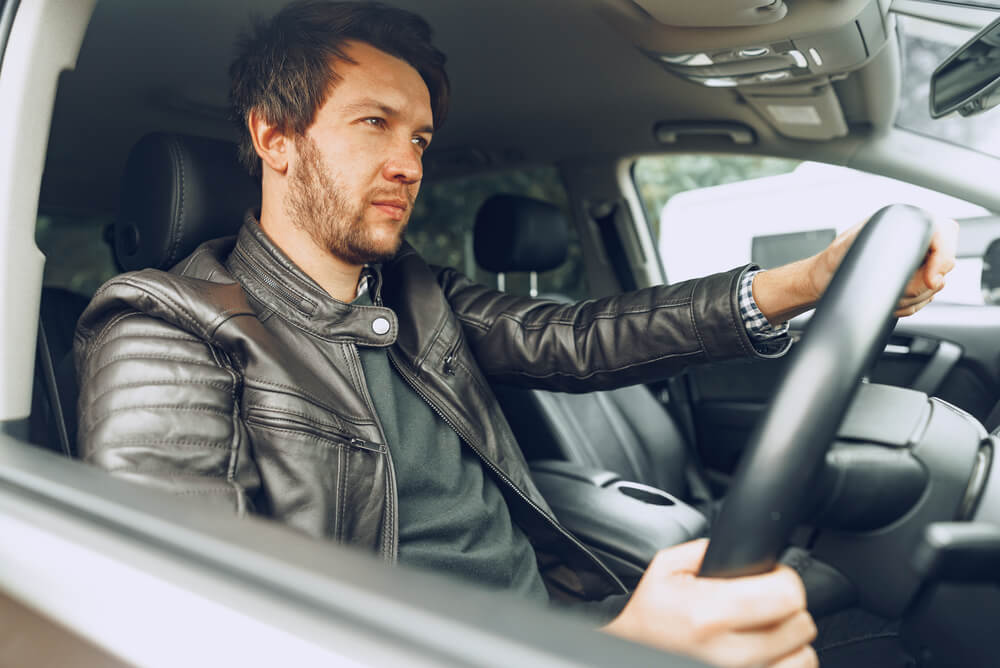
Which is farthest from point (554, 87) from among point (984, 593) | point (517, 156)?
point (984, 593)

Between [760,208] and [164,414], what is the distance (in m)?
1.81

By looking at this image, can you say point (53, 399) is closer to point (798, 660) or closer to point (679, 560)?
point (679, 560)

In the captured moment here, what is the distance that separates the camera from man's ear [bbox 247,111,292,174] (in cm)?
157

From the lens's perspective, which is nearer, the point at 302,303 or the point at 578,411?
A: the point at 302,303

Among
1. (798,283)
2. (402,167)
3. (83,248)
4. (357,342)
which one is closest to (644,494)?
(798,283)

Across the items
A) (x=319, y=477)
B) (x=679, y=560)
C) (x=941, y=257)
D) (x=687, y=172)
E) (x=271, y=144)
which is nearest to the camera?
(x=679, y=560)

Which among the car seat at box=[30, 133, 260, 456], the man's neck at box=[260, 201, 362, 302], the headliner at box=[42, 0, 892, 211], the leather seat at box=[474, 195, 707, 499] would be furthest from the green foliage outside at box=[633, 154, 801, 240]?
the car seat at box=[30, 133, 260, 456]

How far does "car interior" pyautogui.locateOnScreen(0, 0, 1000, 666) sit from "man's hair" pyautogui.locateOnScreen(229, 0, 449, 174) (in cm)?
7

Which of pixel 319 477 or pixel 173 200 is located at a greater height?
pixel 173 200

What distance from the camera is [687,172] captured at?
101 inches

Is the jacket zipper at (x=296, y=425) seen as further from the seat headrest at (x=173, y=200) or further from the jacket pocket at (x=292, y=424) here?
the seat headrest at (x=173, y=200)

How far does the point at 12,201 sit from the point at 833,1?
4.33ft

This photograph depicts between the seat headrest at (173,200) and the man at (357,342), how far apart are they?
76 mm

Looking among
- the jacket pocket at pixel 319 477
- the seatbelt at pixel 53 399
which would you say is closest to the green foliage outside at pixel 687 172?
the jacket pocket at pixel 319 477
